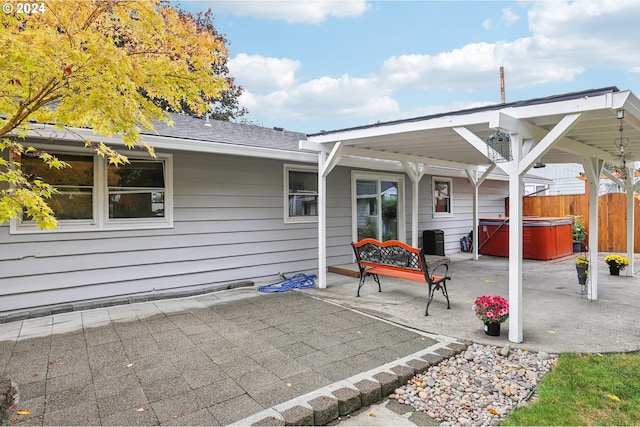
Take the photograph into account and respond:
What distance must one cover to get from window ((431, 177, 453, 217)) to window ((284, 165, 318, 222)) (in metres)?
4.34

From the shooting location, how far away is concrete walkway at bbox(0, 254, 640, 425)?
7.87 ft

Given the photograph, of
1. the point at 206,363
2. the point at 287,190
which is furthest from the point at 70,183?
the point at 287,190

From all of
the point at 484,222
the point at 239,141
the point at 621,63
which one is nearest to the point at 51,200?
the point at 239,141

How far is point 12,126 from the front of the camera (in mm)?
2611

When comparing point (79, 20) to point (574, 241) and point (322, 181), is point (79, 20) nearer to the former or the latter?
point (322, 181)

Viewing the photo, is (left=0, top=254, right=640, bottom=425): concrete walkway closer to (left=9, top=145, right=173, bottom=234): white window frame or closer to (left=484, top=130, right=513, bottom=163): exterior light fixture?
(left=9, top=145, right=173, bottom=234): white window frame

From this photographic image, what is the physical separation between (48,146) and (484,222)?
1022cm

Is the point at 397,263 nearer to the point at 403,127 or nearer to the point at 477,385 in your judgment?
the point at 403,127

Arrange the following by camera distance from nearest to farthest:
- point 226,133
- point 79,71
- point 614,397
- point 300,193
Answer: point 79,71, point 614,397, point 226,133, point 300,193

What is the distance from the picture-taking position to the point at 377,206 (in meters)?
8.60

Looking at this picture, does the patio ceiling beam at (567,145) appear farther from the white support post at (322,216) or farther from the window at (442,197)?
the window at (442,197)

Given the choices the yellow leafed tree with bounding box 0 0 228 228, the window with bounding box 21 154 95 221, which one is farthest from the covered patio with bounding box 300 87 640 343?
the window with bounding box 21 154 95 221

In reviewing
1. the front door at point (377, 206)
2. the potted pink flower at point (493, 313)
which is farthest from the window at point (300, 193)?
the potted pink flower at point (493, 313)

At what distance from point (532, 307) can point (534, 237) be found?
513 centimetres
